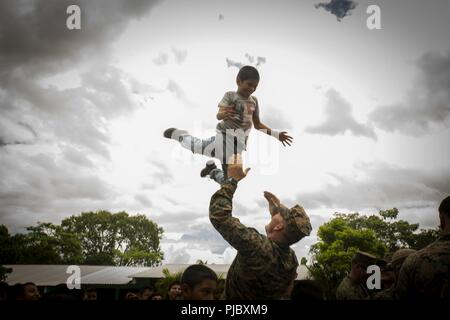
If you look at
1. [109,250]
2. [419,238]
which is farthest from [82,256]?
[419,238]

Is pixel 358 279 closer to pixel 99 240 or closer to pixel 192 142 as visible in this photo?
pixel 192 142

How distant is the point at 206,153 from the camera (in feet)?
13.1

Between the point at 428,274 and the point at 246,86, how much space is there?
263cm

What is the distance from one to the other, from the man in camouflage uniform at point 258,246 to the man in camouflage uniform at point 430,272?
1042 mm

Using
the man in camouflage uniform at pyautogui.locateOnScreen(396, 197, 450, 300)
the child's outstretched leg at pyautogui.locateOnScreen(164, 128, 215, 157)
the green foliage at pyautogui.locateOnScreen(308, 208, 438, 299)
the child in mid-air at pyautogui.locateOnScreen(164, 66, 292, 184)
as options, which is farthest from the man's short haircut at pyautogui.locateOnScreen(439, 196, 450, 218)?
the green foliage at pyautogui.locateOnScreen(308, 208, 438, 299)

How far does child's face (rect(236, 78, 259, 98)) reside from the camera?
153 inches

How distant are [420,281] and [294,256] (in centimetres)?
109

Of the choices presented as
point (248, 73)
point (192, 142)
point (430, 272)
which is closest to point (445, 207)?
point (430, 272)

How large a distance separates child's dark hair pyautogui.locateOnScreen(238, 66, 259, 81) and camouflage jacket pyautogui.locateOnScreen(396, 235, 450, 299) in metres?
2.49

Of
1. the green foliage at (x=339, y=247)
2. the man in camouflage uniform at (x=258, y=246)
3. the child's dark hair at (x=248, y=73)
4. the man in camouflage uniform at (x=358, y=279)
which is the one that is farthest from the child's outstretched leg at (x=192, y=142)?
the green foliage at (x=339, y=247)

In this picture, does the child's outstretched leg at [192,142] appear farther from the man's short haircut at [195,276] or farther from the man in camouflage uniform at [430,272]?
the man in camouflage uniform at [430,272]

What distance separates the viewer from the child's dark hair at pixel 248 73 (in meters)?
3.87

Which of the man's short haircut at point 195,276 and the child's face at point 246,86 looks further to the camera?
the child's face at point 246,86
